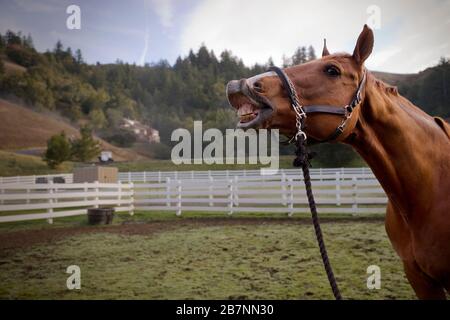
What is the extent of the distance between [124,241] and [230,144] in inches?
1064

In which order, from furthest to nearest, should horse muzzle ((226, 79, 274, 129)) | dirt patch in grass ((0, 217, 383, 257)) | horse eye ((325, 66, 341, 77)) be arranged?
dirt patch in grass ((0, 217, 383, 257))
horse eye ((325, 66, 341, 77))
horse muzzle ((226, 79, 274, 129))

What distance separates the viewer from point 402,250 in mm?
2131

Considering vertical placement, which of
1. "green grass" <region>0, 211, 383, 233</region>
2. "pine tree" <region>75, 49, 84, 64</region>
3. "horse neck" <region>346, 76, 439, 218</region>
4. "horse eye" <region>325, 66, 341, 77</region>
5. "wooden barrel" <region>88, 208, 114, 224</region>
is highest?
"pine tree" <region>75, 49, 84, 64</region>

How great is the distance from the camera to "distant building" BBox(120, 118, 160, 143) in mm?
64688

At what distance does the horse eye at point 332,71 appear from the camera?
1.80m

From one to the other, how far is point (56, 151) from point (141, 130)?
120 feet

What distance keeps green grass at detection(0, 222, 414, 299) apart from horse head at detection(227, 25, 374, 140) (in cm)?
310

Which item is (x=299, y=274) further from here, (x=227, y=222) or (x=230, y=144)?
(x=230, y=144)

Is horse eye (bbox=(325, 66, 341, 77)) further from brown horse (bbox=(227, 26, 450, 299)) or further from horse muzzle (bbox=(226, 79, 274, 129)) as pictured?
horse muzzle (bbox=(226, 79, 274, 129))

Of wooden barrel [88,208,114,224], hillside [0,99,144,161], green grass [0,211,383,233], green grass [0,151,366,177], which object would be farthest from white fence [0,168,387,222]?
hillside [0,99,144,161]

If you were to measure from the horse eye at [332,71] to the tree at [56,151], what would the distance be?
112 feet

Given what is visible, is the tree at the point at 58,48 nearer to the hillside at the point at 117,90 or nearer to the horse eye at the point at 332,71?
the hillside at the point at 117,90

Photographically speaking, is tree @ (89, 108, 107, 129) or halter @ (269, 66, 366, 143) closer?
halter @ (269, 66, 366, 143)
